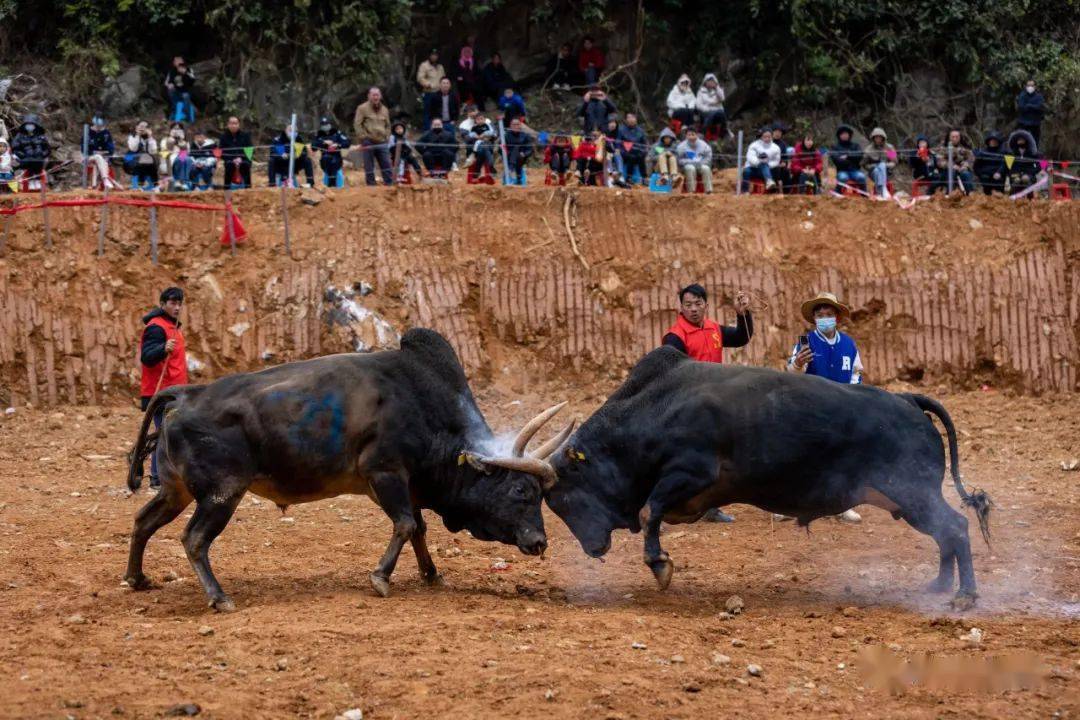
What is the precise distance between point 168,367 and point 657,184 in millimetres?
9478

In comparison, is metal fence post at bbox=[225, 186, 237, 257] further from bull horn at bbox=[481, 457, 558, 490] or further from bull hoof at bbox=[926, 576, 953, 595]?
bull hoof at bbox=[926, 576, 953, 595]

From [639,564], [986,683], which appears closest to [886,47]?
[639,564]

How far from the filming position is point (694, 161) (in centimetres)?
2061

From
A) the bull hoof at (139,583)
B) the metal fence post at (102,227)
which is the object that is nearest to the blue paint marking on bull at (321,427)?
the bull hoof at (139,583)

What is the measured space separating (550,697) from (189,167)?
14145 millimetres

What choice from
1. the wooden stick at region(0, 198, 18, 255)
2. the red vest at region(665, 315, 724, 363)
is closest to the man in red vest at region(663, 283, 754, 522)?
the red vest at region(665, 315, 724, 363)

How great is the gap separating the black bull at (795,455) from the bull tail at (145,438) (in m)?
3.27

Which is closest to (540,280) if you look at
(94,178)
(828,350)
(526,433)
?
(94,178)

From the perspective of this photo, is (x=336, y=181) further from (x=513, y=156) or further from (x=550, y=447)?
(x=550, y=447)

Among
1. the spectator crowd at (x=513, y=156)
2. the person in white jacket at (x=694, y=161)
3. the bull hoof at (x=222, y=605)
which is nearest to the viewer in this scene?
the bull hoof at (x=222, y=605)

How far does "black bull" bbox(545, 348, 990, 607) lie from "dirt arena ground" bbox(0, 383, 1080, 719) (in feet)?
1.98

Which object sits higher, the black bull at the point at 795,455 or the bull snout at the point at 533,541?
the black bull at the point at 795,455

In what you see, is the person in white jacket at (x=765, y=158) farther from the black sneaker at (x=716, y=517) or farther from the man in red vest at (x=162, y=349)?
the man in red vest at (x=162, y=349)

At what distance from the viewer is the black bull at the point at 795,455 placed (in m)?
9.66
